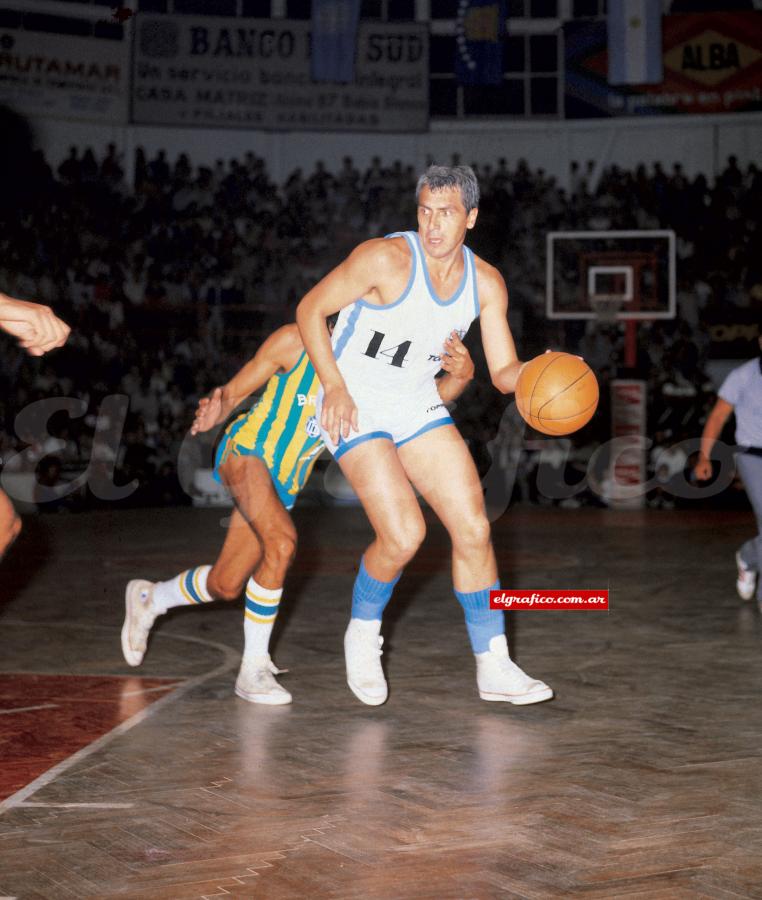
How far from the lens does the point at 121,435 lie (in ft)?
57.0

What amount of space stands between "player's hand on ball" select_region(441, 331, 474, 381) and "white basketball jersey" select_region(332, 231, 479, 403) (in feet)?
0.10

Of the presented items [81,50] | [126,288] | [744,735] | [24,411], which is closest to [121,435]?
[24,411]

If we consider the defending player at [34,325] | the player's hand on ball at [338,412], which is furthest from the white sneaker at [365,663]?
the defending player at [34,325]

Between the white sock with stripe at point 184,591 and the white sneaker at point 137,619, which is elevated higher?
the white sock with stripe at point 184,591

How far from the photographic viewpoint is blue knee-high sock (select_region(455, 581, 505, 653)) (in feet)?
18.2

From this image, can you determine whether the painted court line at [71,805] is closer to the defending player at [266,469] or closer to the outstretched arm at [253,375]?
the defending player at [266,469]

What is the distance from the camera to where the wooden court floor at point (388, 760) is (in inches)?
139

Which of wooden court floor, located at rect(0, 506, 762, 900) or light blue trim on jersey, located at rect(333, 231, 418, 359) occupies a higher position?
light blue trim on jersey, located at rect(333, 231, 418, 359)

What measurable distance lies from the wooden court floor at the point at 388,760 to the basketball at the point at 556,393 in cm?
133

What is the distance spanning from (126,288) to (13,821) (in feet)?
58.4

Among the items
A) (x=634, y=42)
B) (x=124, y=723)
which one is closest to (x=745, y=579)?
(x=124, y=723)

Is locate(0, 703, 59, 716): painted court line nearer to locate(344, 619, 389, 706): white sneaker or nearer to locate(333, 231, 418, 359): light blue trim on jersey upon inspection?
locate(344, 619, 389, 706): white sneaker

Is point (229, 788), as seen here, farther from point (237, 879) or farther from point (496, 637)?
point (496, 637)

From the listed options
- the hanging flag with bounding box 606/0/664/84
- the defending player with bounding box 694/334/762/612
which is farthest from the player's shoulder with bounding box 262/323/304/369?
the hanging flag with bounding box 606/0/664/84
